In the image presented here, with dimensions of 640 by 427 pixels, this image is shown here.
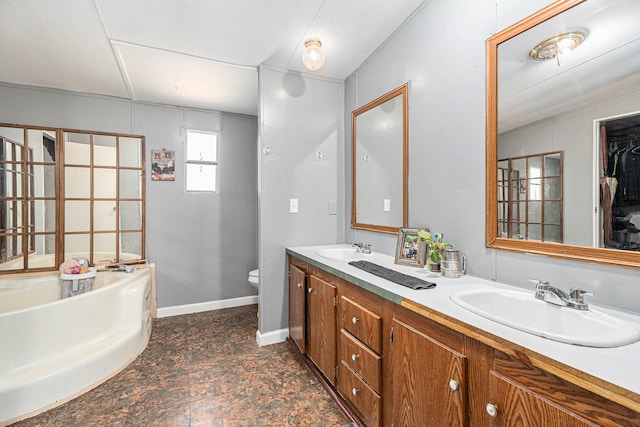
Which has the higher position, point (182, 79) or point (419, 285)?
point (182, 79)

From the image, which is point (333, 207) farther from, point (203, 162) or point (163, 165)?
point (163, 165)

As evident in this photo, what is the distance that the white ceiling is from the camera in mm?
1802

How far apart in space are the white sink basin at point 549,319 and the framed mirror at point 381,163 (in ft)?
2.83

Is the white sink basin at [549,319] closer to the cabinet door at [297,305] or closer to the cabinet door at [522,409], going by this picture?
the cabinet door at [522,409]

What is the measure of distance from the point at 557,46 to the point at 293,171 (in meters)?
1.92

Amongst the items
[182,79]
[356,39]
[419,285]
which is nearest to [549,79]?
[419,285]

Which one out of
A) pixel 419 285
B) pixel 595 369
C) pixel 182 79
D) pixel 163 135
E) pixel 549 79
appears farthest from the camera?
pixel 163 135

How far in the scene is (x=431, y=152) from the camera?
178cm

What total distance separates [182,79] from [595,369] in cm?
321

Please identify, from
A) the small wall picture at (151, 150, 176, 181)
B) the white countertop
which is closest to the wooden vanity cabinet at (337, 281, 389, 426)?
the white countertop

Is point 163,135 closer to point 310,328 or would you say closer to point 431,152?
point 310,328

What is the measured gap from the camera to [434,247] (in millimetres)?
1609

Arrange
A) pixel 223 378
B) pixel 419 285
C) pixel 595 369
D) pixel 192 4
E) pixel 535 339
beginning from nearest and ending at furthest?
→ pixel 595 369, pixel 535 339, pixel 419 285, pixel 192 4, pixel 223 378

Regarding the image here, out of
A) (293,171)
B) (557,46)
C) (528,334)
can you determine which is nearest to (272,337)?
(293,171)
